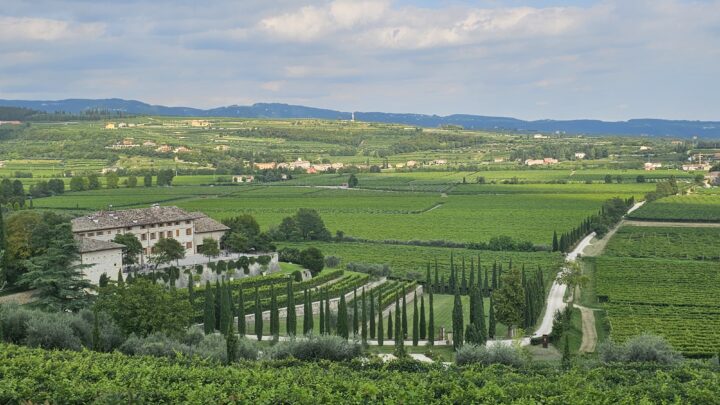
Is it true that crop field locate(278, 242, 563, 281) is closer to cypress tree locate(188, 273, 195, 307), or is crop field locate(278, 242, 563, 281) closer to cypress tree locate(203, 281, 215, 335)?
cypress tree locate(188, 273, 195, 307)

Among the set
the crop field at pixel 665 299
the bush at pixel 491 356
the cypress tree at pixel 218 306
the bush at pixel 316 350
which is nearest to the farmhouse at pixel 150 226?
the cypress tree at pixel 218 306

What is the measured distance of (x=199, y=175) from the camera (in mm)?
141500

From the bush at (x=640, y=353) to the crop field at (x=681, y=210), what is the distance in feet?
204

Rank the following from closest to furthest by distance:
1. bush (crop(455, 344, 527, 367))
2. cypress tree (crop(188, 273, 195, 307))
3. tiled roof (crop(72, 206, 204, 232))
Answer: bush (crop(455, 344, 527, 367)), cypress tree (crop(188, 273, 195, 307)), tiled roof (crop(72, 206, 204, 232))

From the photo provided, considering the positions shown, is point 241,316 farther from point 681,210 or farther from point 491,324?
point 681,210

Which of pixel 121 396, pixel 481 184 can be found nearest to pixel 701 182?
pixel 481 184

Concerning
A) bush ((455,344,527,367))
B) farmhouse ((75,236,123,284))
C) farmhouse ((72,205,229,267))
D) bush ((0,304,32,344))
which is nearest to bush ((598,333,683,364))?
bush ((455,344,527,367))

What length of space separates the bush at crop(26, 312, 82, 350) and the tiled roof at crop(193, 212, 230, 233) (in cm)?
2527

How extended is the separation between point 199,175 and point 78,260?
101m

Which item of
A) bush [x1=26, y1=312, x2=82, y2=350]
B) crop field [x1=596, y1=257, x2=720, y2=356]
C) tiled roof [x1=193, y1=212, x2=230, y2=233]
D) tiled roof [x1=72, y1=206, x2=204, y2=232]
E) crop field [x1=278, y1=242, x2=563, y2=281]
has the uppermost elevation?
tiled roof [x1=72, y1=206, x2=204, y2=232]

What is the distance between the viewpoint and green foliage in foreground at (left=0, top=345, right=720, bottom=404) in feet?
70.8

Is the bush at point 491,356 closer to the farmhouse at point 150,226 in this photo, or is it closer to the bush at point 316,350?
the bush at point 316,350

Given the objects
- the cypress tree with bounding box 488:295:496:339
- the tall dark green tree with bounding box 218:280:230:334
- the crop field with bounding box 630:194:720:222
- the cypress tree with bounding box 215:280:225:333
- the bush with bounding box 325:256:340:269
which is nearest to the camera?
the tall dark green tree with bounding box 218:280:230:334

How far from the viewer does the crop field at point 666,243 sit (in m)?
70.6
